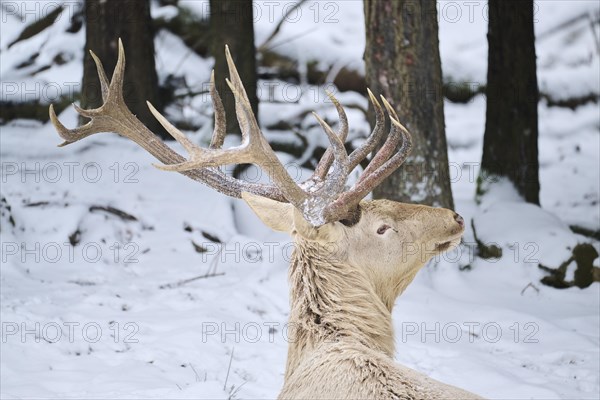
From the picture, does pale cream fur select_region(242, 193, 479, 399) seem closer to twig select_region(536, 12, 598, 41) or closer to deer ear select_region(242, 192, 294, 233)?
deer ear select_region(242, 192, 294, 233)

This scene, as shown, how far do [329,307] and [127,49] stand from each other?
6.20 meters

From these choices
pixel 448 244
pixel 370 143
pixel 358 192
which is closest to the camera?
pixel 358 192

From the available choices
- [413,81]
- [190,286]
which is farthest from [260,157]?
[413,81]

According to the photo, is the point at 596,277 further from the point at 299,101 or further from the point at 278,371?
the point at 299,101

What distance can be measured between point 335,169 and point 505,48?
5.10 metres

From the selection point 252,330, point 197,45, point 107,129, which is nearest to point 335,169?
point 107,129

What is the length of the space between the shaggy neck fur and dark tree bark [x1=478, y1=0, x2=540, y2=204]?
492 cm

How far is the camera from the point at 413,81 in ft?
24.5

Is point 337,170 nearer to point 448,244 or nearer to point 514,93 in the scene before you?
point 448,244

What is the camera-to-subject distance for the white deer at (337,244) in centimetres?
390

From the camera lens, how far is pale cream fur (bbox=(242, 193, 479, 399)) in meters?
3.78

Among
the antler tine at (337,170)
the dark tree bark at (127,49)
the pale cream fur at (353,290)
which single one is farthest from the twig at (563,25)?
the antler tine at (337,170)

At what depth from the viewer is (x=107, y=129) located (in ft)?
16.3

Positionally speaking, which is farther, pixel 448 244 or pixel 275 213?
pixel 448 244
